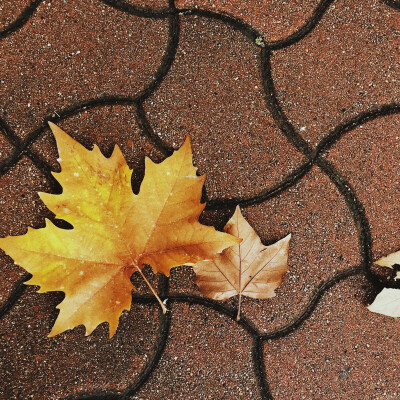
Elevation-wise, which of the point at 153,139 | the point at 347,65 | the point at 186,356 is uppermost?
the point at 347,65

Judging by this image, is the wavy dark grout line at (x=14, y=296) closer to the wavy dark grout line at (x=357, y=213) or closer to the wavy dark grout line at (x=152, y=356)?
the wavy dark grout line at (x=152, y=356)

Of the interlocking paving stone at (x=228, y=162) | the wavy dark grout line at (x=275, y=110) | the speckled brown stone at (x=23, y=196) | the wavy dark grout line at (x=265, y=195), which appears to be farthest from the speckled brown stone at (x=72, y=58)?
the wavy dark grout line at (x=265, y=195)

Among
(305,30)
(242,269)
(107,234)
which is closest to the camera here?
(107,234)

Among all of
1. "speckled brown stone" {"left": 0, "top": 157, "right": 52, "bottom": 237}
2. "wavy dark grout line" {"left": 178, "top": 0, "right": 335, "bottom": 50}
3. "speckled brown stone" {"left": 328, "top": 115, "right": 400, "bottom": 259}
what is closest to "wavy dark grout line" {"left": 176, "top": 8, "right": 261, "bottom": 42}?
"wavy dark grout line" {"left": 178, "top": 0, "right": 335, "bottom": 50}

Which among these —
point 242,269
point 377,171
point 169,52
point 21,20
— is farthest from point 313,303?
point 21,20

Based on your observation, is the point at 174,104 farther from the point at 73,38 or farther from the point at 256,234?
the point at 256,234

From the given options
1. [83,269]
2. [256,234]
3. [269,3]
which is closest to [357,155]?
[256,234]

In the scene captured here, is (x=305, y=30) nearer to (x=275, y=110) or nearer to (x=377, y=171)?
(x=275, y=110)
